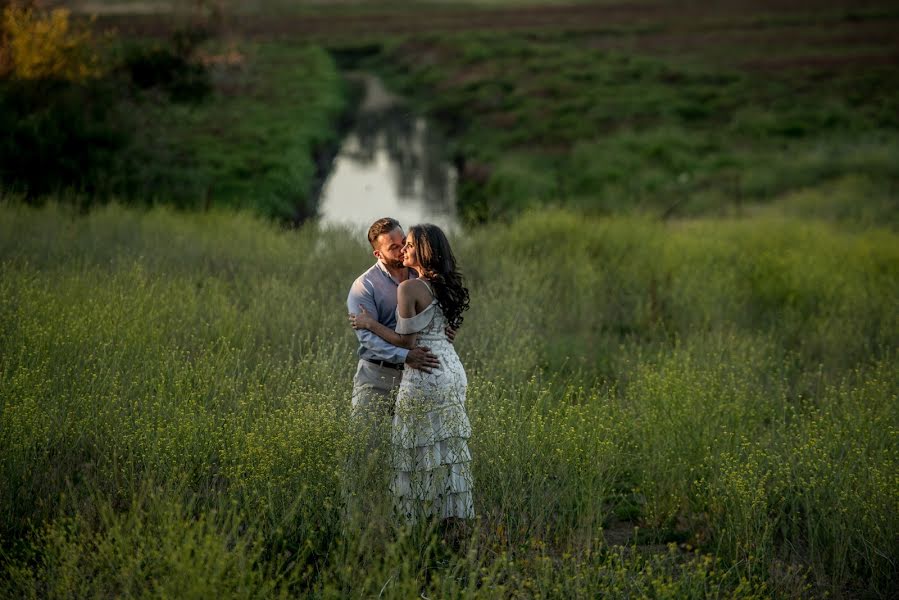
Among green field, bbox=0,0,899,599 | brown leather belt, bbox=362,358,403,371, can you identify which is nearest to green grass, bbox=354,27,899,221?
green field, bbox=0,0,899,599

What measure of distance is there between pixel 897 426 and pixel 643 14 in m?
58.7

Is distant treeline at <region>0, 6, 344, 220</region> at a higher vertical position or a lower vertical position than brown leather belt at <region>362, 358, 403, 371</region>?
higher

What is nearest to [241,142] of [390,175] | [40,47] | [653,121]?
[390,175]

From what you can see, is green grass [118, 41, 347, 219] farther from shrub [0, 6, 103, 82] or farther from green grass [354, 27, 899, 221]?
green grass [354, 27, 899, 221]

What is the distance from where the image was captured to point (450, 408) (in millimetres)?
4777

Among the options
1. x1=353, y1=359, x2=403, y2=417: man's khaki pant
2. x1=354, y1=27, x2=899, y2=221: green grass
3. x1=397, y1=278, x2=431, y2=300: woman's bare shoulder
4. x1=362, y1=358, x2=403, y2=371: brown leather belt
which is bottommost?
x1=353, y1=359, x2=403, y2=417: man's khaki pant

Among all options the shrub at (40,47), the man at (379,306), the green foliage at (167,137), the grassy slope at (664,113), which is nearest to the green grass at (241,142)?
the green foliage at (167,137)

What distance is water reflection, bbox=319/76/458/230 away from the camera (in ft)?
65.1

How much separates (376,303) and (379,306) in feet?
0.08

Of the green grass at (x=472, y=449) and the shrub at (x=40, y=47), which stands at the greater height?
the shrub at (x=40, y=47)

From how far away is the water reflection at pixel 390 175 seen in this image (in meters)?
19.8

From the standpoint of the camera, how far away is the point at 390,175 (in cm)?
2381

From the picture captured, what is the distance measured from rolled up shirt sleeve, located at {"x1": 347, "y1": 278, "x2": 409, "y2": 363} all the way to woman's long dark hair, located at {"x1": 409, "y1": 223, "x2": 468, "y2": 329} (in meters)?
0.37

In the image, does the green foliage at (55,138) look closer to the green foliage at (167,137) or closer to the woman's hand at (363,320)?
the green foliage at (167,137)
